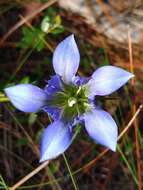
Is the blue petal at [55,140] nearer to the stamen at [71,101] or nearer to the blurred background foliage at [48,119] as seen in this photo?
the stamen at [71,101]

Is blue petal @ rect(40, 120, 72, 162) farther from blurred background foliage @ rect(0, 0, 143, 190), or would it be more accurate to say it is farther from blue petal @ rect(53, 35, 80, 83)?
blurred background foliage @ rect(0, 0, 143, 190)

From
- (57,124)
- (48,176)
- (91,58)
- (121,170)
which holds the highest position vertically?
(57,124)

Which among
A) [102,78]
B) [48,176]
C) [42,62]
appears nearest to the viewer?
[102,78]

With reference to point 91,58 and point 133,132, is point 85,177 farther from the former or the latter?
point 91,58

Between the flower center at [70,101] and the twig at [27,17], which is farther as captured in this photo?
the twig at [27,17]

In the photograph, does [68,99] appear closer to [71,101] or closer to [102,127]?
[71,101]

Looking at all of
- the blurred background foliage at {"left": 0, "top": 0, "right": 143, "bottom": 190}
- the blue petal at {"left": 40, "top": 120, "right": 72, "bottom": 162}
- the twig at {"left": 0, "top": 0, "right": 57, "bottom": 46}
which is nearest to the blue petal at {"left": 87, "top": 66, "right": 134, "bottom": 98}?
the blue petal at {"left": 40, "top": 120, "right": 72, "bottom": 162}

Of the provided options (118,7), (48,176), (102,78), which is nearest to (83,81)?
(102,78)

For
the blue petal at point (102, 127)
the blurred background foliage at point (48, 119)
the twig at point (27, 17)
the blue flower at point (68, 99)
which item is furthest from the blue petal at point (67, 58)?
the twig at point (27, 17)
